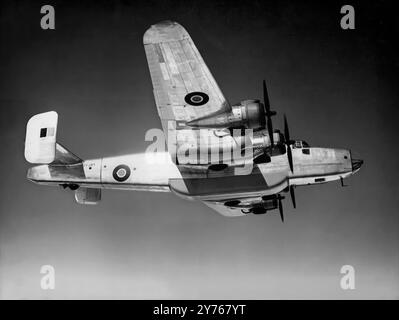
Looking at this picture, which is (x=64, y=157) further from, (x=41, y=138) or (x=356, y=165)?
(x=356, y=165)

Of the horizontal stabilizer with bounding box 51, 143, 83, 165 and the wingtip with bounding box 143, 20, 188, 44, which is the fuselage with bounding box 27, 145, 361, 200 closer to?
the horizontal stabilizer with bounding box 51, 143, 83, 165

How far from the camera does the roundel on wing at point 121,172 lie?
11.4 metres

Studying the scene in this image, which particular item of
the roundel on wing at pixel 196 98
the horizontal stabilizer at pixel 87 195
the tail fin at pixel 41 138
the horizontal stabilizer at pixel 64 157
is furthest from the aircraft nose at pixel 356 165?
the tail fin at pixel 41 138

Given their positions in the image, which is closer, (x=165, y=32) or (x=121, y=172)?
(x=165, y=32)

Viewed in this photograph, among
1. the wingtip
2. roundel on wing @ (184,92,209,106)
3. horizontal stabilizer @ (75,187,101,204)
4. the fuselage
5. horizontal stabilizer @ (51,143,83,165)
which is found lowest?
horizontal stabilizer @ (75,187,101,204)

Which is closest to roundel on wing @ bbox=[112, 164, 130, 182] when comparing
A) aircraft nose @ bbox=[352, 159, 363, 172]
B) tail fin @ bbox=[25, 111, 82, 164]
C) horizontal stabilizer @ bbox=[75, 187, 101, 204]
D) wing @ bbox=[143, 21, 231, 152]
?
horizontal stabilizer @ bbox=[75, 187, 101, 204]

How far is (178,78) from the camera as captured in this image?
9.59 m

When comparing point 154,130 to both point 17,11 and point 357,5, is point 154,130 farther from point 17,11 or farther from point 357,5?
point 357,5

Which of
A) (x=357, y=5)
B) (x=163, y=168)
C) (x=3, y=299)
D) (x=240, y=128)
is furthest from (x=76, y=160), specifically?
(x=357, y=5)

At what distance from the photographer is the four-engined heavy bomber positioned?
9430 millimetres

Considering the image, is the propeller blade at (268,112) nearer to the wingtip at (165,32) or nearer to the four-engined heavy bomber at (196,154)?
the four-engined heavy bomber at (196,154)

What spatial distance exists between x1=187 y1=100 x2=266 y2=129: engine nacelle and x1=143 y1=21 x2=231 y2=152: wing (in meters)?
0.15

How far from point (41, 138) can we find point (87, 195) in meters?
1.74

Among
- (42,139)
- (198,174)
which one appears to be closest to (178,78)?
(198,174)
